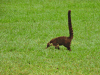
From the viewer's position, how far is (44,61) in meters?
5.96

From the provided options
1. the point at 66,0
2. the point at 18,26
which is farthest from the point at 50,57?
the point at 66,0

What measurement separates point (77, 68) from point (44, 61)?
1.08 m

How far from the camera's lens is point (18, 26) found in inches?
437

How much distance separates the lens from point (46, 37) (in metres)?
8.93

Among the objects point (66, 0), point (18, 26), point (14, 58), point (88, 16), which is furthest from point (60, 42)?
point (66, 0)

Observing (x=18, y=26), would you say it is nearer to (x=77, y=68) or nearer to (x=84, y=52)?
(x=84, y=52)

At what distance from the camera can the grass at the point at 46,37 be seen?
5.55 meters

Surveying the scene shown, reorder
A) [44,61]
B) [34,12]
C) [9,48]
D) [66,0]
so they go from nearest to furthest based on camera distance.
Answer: [44,61]
[9,48]
[34,12]
[66,0]

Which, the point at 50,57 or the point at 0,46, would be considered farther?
the point at 0,46

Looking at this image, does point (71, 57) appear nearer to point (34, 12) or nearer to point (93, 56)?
point (93, 56)

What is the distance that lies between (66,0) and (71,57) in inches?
461

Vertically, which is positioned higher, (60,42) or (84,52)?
(60,42)

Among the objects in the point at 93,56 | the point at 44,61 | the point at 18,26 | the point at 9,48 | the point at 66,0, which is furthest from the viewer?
the point at 66,0

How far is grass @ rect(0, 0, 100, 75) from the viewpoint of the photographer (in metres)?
5.55
